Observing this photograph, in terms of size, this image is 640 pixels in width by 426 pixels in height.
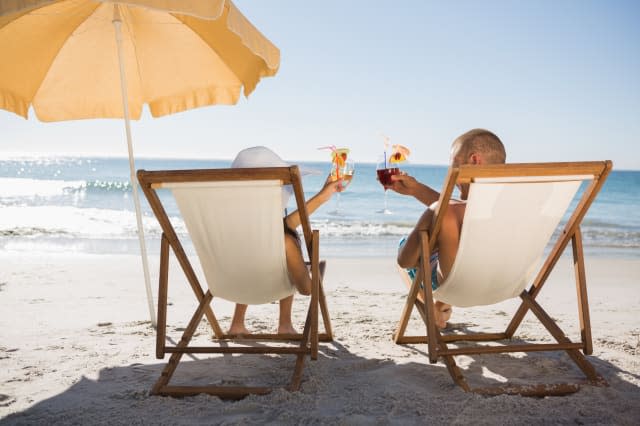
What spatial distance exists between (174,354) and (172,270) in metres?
3.57

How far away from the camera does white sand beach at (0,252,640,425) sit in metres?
2.23

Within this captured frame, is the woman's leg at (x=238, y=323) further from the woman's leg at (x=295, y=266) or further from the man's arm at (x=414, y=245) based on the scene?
the man's arm at (x=414, y=245)

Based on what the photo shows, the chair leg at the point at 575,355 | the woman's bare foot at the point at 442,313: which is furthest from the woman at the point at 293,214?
the chair leg at the point at 575,355

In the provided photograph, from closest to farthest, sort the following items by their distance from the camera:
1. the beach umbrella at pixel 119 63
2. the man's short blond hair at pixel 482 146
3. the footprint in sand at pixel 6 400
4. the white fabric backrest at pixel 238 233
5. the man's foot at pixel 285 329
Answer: the footprint in sand at pixel 6 400
the white fabric backrest at pixel 238 233
the man's short blond hair at pixel 482 146
the man's foot at pixel 285 329
the beach umbrella at pixel 119 63

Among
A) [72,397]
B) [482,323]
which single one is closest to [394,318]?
[482,323]

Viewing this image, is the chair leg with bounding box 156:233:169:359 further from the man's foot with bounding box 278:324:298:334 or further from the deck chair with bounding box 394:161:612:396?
the deck chair with bounding box 394:161:612:396

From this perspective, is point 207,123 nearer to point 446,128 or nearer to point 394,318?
point 446,128

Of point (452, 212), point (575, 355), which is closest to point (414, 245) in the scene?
point (452, 212)

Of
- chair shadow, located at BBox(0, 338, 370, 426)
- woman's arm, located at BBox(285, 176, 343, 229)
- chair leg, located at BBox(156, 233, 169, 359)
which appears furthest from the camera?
woman's arm, located at BBox(285, 176, 343, 229)

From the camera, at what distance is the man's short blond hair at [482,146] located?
2.85 meters

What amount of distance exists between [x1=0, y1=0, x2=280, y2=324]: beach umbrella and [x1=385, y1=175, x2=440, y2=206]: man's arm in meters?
1.00

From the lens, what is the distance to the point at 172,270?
6.09 m

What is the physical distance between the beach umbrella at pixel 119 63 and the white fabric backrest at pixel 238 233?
1033 millimetres

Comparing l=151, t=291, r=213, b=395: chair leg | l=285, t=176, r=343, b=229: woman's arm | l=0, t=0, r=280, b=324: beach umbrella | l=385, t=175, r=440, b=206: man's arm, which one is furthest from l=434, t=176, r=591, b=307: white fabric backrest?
l=0, t=0, r=280, b=324: beach umbrella
